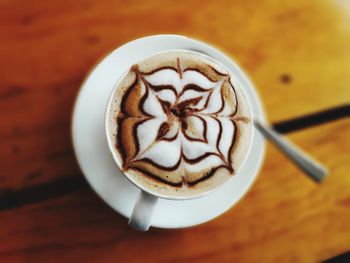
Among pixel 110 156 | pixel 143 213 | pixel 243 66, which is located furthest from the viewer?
pixel 243 66

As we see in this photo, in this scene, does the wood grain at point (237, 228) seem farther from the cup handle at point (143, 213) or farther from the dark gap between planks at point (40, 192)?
the cup handle at point (143, 213)

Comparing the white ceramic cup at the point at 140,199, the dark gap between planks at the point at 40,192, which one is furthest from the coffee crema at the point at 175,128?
the dark gap between planks at the point at 40,192

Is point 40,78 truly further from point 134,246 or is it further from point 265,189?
point 265,189

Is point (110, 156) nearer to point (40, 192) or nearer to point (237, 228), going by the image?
point (40, 192)

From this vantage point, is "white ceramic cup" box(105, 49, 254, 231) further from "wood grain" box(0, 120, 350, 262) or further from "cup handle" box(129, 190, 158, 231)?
"wood grain" box(0, 120, 350, 262)

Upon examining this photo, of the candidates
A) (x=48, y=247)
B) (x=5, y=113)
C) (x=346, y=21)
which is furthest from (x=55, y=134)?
(x=346, y=21)

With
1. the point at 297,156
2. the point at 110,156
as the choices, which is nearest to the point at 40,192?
the point at 110,156
